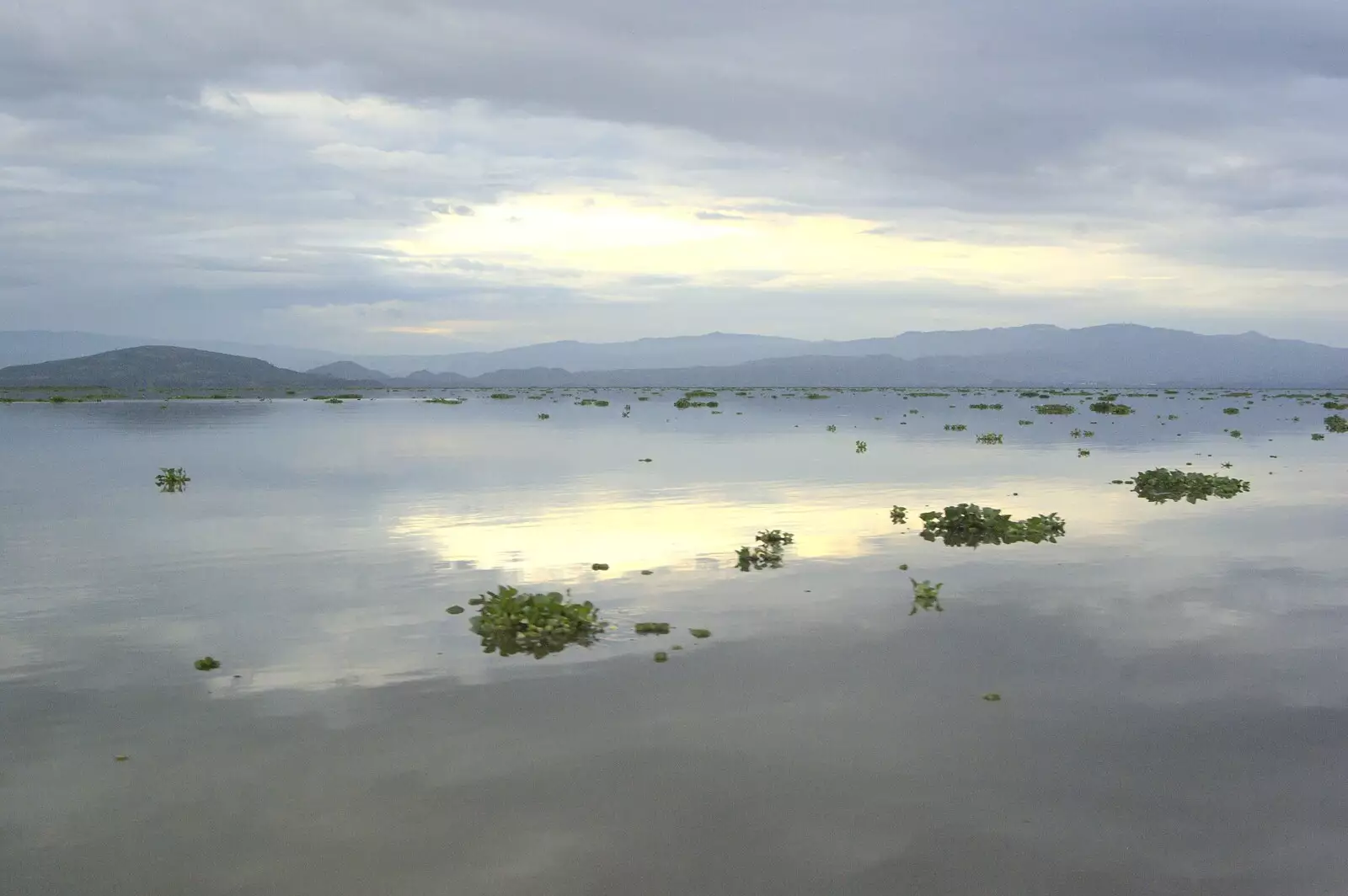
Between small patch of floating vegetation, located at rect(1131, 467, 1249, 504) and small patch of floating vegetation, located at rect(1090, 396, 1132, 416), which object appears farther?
small patch of floating vegetation, located at rect(1090, 396, 1132, 416)

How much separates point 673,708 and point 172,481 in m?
26.5

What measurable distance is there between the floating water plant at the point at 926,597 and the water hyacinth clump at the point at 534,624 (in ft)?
18.2

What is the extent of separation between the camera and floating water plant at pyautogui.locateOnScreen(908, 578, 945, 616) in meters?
15.9

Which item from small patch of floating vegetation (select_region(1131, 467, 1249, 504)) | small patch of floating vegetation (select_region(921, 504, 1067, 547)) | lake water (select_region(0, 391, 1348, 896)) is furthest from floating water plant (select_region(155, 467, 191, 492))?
small patch of floating vegetation (select_region(1131, 467, 1249, 504))

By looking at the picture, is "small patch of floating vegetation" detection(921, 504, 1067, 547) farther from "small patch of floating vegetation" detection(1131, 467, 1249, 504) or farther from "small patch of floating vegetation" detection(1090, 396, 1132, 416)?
"small patch of floating vegetation" detection(1090, 396, 1132, 416)

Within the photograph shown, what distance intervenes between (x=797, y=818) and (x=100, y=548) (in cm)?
1914

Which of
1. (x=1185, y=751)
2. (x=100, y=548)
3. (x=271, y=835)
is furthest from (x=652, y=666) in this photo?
(x=100, y=548)

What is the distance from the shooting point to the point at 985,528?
75.8 feet

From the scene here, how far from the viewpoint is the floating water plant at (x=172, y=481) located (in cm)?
3095

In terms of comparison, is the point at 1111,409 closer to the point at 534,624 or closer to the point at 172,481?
the point at 172,481

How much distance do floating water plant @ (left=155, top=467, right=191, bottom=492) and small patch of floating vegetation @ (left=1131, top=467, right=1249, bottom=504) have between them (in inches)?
1257

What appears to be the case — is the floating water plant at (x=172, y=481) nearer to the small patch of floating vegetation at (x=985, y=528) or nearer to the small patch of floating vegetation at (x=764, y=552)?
the small patch of floating vegetation at (x=764, y=552)

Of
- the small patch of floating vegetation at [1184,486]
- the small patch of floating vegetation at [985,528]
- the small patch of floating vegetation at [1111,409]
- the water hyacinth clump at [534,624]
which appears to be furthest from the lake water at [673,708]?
the small patch of floating vegetation at [1111,409]

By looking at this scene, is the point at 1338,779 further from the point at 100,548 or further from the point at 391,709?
the point at 100,548
